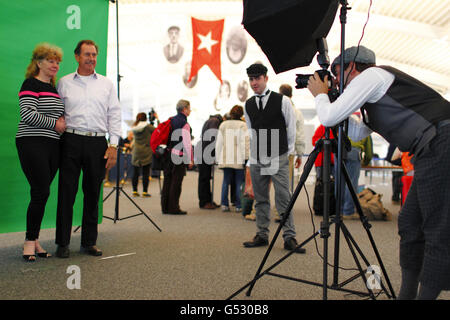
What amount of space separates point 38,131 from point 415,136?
2172 millimetres

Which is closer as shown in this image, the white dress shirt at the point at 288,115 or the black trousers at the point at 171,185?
the white dress shirt at the point at 288,115

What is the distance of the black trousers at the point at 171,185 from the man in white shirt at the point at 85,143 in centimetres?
200

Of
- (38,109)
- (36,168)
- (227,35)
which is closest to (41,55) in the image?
(38,109)

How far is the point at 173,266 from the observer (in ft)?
7.57

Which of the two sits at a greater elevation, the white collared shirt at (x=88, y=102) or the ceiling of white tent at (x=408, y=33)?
the ceiling of white tent at (x=408, y=33)

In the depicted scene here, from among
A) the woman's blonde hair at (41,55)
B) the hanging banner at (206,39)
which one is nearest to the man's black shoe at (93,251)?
the woman's blonde hair at (41,55)

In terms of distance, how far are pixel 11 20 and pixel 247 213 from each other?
10.1ft

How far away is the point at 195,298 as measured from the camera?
1.76m

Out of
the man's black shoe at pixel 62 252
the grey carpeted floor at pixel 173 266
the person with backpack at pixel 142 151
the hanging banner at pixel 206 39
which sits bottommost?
the grey carpeted floor at pixel 173 266

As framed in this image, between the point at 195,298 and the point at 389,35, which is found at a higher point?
the point at 389,35

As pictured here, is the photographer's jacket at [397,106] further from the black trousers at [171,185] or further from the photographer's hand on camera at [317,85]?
the black trousers at [171,185]

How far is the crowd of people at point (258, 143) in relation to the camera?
127 cm

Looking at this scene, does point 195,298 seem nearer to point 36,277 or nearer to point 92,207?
point 36,277
